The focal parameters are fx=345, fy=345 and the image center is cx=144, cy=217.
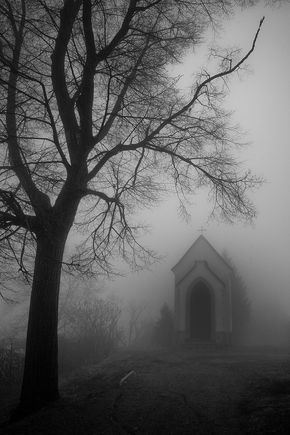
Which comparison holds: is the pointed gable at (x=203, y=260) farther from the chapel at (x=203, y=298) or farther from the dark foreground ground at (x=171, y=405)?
the dark foreground ground at (x=171, y=405)

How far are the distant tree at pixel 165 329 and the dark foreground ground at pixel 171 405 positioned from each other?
1316cm

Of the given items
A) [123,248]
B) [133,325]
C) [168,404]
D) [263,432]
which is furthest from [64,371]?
[133,325]

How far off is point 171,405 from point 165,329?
680 inches

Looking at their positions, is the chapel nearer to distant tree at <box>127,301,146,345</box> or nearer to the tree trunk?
distant tree at <box>127,301,146,345</box>

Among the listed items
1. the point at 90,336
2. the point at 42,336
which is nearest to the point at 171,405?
the point at 42,336

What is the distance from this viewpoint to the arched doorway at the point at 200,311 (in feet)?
73.3

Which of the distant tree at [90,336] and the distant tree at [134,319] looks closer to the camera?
the distant tree at [90,336]

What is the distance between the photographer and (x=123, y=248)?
9836mm

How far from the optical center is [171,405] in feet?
22.9

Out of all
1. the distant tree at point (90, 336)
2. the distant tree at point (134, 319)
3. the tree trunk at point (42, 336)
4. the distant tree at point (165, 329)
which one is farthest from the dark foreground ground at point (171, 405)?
the distant tree at point (134, 319)

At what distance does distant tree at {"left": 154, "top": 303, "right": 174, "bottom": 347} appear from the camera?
23.2m

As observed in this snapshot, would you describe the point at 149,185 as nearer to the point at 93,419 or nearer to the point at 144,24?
the point at 144,24

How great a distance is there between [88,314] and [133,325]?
10212mm

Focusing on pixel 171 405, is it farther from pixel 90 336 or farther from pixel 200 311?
pixel 200 311
